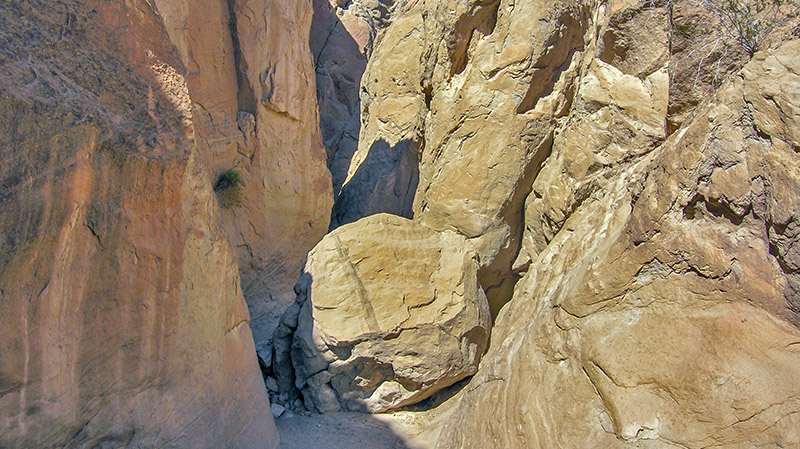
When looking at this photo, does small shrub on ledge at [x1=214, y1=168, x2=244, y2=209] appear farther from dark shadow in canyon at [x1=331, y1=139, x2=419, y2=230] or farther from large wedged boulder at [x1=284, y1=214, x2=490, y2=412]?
large wedged boulder at [x1=284, y1=214, x2=490, y2=412]

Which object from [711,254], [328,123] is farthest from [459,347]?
[328,123]

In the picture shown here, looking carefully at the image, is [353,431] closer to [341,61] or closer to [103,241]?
[103,241]

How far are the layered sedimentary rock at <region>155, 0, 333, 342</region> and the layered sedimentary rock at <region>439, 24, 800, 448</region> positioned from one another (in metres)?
3.90

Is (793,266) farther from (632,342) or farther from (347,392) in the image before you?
(347,392)

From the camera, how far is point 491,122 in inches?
197

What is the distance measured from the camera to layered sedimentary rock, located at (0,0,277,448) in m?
2.12

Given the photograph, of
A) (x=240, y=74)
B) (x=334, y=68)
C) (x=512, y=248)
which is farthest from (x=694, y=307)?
(x=334, y=68)

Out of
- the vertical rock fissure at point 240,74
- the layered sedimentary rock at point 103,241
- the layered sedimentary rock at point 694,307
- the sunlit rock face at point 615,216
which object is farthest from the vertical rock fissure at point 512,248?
the vertical rock fissure at point 240,74

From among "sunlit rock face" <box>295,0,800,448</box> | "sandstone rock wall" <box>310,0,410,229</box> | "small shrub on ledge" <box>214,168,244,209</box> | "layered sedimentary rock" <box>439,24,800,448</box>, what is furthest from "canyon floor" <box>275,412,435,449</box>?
"sandstone rock wall" <box>310,0,410,229</box>

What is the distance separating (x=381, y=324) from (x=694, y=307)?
8.80ft

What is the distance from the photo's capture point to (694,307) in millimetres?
2414

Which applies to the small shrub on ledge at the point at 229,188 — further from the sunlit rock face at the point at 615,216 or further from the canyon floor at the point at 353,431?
the canyon floor at the point at 353,431

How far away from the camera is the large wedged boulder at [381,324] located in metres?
4.66

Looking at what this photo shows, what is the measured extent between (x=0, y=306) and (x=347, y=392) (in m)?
3.07
